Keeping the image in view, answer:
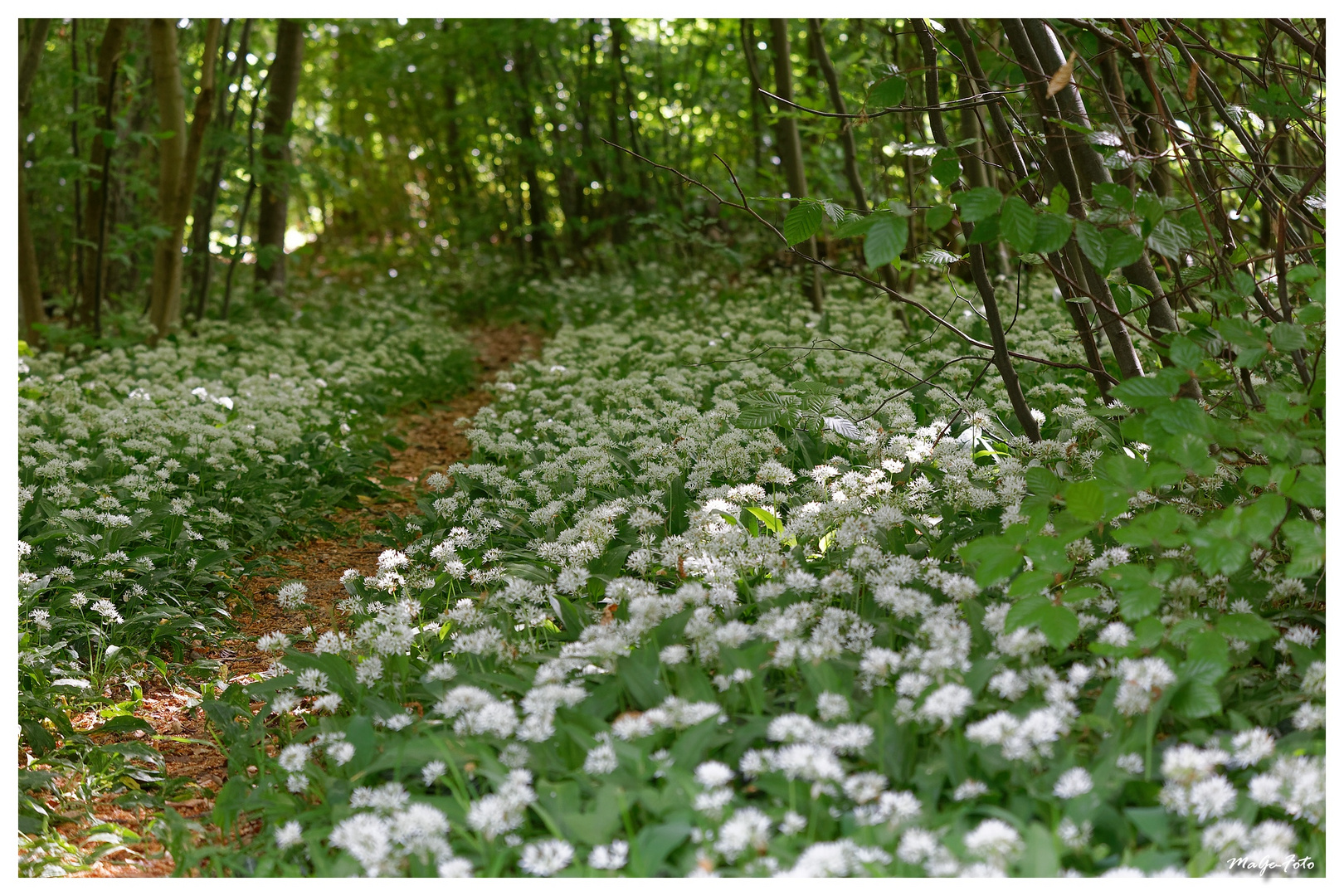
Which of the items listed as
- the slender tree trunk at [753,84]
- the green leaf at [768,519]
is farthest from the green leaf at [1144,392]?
the slender tree trunk at [753,84]

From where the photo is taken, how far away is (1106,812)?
167 cm

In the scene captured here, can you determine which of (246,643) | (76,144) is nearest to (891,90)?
(246,643)

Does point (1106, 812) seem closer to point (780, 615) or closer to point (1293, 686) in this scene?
point (1293, 686)

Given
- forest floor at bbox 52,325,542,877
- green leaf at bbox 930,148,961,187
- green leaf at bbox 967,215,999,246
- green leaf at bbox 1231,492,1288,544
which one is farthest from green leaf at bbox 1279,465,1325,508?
forest floor at bbox 52,325,542,877

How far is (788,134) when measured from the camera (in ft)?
25.0

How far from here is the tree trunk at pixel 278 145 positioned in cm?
891

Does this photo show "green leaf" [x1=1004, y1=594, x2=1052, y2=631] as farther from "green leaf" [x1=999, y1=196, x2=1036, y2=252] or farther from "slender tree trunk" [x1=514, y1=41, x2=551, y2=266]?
"slender tree trunk" [x1=514, y1=41, x2=551, y2=266]

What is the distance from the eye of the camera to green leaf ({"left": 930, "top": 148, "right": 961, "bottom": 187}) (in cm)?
242

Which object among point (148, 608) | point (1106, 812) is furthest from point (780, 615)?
point (148, 608)

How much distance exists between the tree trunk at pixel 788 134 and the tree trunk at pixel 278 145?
4354mm

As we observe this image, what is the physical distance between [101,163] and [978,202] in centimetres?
780

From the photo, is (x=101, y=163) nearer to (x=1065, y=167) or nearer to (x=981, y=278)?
(x=981, y=278)

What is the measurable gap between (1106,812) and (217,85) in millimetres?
10267

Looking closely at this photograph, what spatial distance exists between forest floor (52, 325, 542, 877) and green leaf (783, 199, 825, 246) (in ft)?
4.98
